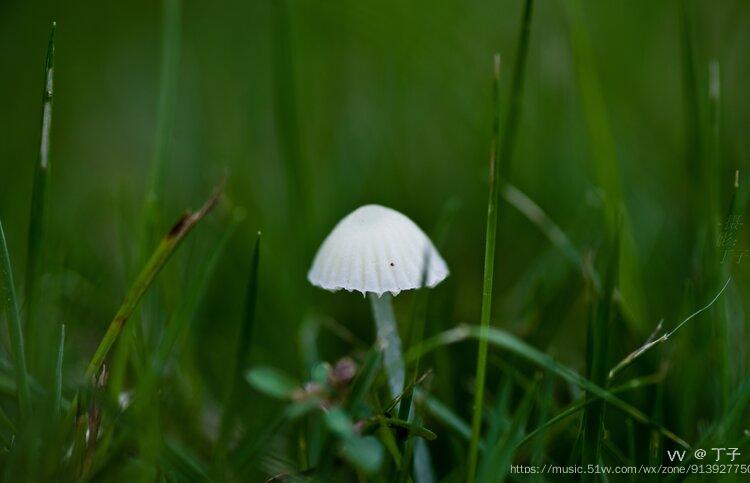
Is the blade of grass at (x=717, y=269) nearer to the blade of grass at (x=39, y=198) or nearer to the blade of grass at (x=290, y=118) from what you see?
the blade of grass at (x=290, y=118)

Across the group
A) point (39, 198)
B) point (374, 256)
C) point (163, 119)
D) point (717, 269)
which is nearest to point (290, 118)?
point (163, 119)

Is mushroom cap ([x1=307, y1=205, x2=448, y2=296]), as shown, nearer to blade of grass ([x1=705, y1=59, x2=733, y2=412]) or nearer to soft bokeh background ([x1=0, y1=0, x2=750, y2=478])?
soft bokeh background ([x1=0, y1=0, x2=750, y2=478])

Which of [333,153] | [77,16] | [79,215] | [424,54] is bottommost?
[79,215]

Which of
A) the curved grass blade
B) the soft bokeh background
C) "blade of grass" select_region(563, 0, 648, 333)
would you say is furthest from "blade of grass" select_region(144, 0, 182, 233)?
"blade of grass" select_region(563, 0, 648, 333)

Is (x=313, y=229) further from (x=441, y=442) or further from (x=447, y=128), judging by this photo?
(x=447, y=128)

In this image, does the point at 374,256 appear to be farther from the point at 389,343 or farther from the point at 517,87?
the point at 517,87

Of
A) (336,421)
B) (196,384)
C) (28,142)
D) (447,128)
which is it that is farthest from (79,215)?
(336,421)

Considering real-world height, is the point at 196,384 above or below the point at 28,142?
below
